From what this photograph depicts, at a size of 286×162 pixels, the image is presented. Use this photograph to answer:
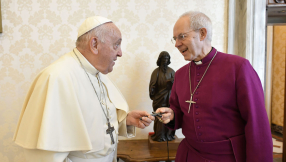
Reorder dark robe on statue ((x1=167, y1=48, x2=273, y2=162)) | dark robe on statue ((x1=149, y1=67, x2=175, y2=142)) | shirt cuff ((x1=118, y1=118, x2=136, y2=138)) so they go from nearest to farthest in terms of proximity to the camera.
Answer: dark robe on statue ((x1=167, y1=48, x2=273, y2=162)) → shirt cuff ((x1=118, y1=118, x2=136, y2=138)) → dark robe on statue ((x1=149, y1=67, x2=175, y2=142))

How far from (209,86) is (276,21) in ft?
8.81

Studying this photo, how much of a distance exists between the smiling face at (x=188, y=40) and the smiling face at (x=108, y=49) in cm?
51

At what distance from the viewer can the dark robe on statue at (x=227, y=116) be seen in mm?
1430

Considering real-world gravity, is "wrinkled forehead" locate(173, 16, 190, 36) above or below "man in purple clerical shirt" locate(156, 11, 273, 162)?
above

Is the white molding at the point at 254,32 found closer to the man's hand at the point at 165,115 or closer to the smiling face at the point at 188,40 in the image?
the smiling face at the point at 188,40

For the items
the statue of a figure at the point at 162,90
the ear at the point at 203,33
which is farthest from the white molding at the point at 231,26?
the ear at the point at 203,33

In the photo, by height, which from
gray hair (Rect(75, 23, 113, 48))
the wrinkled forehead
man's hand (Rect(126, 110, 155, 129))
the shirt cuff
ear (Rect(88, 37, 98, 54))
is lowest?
the shirt cuff

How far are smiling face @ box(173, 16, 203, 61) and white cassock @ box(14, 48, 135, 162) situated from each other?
30.4 inches

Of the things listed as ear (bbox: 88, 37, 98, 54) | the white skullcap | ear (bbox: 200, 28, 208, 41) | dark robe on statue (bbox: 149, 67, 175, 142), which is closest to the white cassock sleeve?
ear (bbox: 88, 37, 98, 54)

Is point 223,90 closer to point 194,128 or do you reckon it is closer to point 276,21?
point 194,128

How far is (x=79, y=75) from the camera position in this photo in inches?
62.5

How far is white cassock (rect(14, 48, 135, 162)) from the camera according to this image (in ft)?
4.32

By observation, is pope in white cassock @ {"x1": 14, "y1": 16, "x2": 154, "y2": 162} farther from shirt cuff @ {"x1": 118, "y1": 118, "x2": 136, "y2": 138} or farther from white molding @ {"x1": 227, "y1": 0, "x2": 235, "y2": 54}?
white molding @ {"x1": 227, "y1": 0, "x2": 235, "y2": 54}

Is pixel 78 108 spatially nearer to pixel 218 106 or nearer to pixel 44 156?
pixel 44 156
